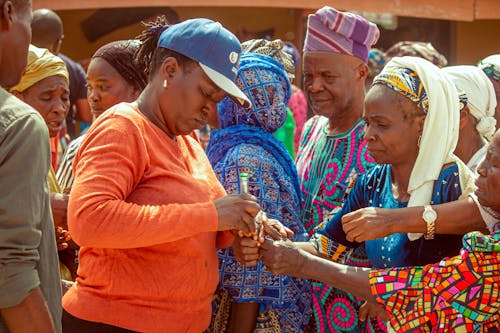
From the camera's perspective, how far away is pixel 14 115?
1998mm

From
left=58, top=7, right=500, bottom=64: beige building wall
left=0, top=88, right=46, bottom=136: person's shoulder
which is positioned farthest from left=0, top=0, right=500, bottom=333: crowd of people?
left=58, top=7, right=500, bottom=64: beige building wall

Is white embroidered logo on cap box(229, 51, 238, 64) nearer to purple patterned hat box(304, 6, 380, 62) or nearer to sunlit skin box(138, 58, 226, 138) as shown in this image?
sunlit skin box(138, 58, 226, 138)

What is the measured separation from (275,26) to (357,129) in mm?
6769

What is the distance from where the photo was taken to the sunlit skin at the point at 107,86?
4.10 meters

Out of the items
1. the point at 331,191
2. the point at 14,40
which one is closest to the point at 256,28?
the point at 331,191

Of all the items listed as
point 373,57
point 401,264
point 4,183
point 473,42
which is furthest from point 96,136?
point 473,42

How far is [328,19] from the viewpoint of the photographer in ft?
13.8

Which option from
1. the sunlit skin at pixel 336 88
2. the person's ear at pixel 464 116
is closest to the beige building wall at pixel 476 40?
the sunlit skin at pixel 336 88

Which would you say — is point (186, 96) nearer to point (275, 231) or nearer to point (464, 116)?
point (275, 231)

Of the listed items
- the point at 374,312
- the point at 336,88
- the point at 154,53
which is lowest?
the point at 374,312

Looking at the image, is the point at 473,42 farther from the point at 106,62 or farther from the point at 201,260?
the point at 201,260

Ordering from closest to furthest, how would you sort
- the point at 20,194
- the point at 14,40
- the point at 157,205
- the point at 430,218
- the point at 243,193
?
the point at 20,194 → the point at 14,40 → the point at 157,205 → the point at 243,193 → the point at 430,218

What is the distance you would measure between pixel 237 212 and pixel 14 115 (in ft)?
3.38

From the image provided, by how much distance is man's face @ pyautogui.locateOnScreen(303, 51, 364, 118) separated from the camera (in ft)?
13.6
